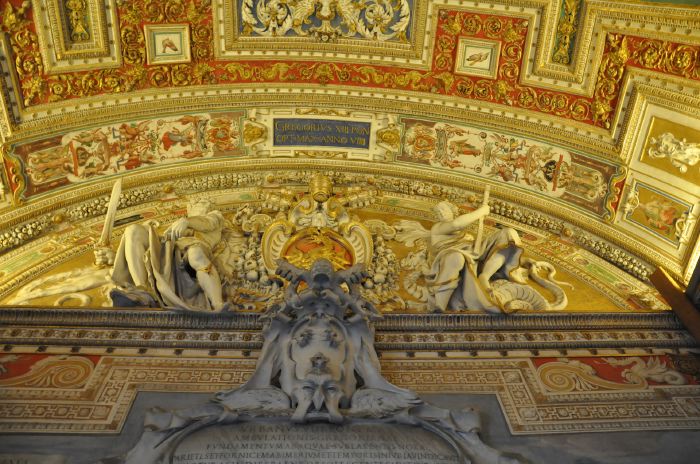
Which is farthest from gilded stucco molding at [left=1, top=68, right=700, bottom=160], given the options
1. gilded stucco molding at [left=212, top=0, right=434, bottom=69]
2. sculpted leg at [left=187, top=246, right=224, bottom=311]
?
sculpted leg at [left=187, top=246, right=224, bottom=311]

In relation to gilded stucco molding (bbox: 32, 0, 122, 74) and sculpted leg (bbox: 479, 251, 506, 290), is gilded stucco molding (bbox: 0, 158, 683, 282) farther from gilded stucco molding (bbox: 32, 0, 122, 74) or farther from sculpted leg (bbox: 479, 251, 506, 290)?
sculpted leg (bbox: 479, 251, 506, 290)

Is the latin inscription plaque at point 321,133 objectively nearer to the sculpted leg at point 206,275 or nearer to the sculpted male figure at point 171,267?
the sculpted male figure at point 171,267

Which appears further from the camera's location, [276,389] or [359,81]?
[359,81]

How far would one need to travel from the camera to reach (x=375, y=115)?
912 cm

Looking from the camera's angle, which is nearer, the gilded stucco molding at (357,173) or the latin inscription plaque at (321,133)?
the gilded stucco molding at (357,173)

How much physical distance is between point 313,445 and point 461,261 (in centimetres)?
266

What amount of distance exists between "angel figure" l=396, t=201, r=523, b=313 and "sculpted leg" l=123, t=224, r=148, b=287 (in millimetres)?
2838

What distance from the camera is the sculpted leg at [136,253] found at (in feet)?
21.0

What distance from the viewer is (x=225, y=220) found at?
26.3 feet

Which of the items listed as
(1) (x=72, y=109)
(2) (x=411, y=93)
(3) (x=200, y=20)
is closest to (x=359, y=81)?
(2) (x=411, y=93)

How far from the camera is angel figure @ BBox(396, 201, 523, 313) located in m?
6.46

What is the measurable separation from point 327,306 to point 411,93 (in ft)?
14.8

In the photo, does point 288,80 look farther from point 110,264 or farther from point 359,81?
point 110,264

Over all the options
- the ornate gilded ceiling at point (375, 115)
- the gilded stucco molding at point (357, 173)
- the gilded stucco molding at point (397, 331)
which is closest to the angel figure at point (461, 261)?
the gilded stucco molding at point (397, 331)
